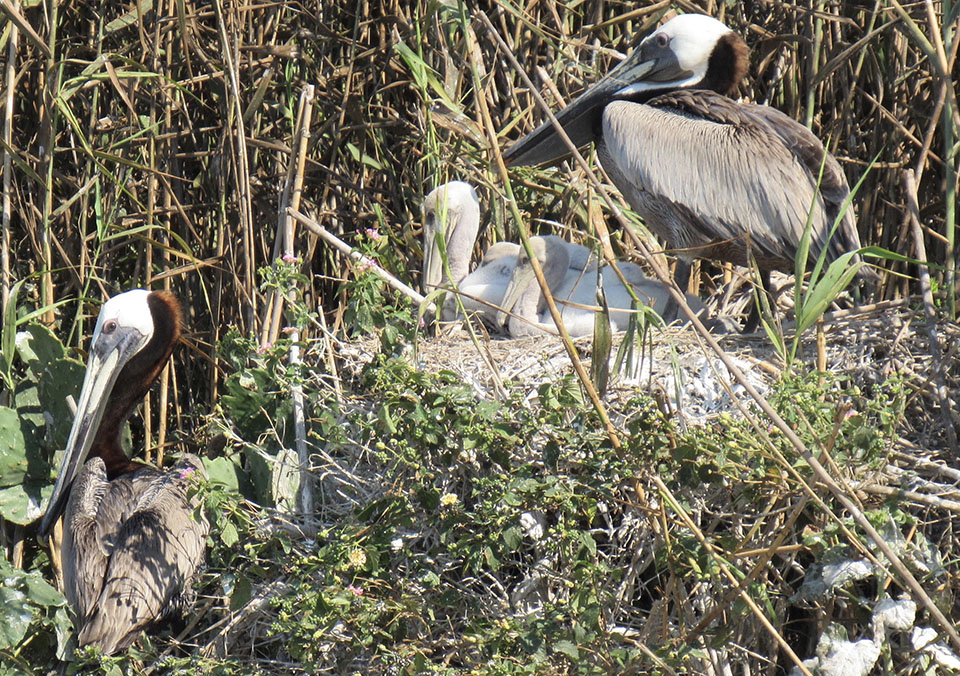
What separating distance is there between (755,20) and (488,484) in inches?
111

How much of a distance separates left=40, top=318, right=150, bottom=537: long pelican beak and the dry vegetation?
264mm

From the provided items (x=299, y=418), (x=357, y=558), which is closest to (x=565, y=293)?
(x=299, y=418)

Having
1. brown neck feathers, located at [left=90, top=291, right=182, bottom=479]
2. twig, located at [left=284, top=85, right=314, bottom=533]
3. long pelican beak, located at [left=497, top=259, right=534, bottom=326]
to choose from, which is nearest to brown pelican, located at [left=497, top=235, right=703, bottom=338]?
long pelican beak, located at [left=497, top=259, right=534, bottom=326]

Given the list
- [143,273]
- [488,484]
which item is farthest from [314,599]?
[143,273]

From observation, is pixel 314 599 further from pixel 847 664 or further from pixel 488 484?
pixel 847 664

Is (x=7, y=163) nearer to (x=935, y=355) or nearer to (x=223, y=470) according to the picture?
(x=223, y=470)

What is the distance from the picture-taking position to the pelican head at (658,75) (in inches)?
168

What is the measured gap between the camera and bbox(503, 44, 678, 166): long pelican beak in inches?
169

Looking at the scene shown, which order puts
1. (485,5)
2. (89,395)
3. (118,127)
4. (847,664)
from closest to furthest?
(847,664)
(89,395)
(118,127)
(485,5)

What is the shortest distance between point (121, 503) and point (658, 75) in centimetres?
237

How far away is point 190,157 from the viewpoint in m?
4.50

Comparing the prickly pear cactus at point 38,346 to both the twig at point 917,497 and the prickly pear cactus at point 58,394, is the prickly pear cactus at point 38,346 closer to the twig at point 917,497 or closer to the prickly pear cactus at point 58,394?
the prickly pear cactus at point 58,394

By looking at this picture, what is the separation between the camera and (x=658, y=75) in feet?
14.2

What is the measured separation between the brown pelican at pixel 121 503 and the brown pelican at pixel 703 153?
4.89ft
